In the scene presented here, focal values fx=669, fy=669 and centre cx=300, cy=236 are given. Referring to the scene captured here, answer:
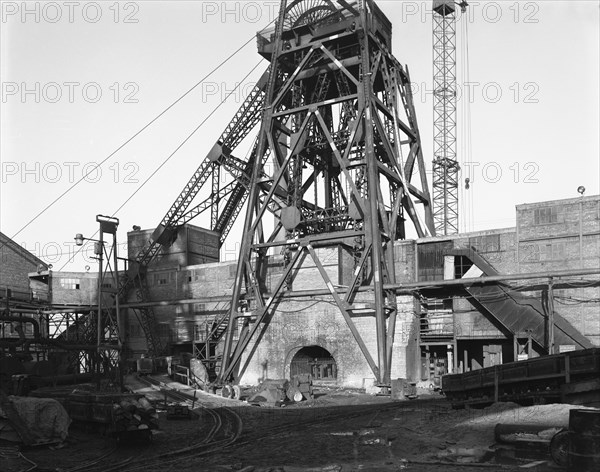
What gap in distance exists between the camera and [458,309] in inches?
1096

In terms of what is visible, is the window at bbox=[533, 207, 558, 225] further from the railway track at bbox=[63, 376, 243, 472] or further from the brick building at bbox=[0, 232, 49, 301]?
the brick building at bbox=[0, 232, 49, 301]

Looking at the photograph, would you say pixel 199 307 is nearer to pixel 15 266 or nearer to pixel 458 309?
pixel 458 309

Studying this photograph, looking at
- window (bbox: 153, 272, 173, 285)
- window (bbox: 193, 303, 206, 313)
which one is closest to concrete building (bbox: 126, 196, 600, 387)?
window (bbox: 193, 303, 206, 313)

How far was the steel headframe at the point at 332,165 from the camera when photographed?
89.2 ft

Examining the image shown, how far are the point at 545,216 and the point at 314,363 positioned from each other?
1165 cm

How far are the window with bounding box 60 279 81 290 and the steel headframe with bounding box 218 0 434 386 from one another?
13442 mm

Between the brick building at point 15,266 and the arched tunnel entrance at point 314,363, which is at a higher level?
the brick building at point 15,266

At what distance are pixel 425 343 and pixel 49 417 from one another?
1764 cm

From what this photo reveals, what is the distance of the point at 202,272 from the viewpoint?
34938mm

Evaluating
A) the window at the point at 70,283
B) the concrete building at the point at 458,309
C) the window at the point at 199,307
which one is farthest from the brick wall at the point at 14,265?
the concrete building at the point at 458,309

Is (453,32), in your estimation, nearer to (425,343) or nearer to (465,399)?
(425,343)

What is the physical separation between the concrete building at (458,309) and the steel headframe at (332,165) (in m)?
0.67

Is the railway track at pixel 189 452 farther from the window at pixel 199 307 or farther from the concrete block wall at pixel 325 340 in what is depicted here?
the window at pixel 199 307

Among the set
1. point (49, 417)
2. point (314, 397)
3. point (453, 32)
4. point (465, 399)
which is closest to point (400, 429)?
point (465, 399)
